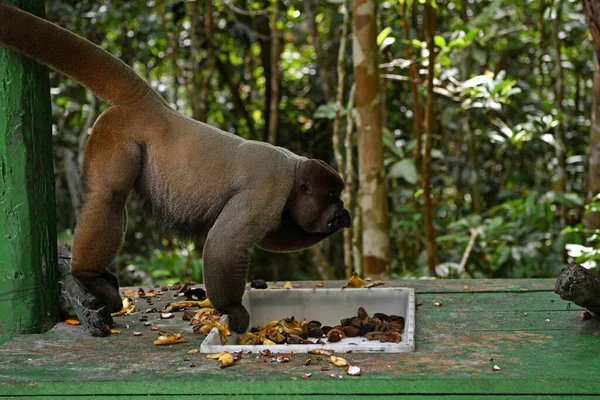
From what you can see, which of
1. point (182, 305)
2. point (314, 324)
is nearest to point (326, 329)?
point (314, 324)

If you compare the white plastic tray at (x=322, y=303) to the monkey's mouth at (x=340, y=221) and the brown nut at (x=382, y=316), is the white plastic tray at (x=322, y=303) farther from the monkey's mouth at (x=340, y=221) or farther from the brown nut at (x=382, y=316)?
the monkey's mouth at (x=340, y=221)

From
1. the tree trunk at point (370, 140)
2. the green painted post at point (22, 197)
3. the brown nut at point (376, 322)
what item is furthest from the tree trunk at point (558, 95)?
the green painted post at point (22, 197)

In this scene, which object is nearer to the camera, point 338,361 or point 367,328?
point 338,361

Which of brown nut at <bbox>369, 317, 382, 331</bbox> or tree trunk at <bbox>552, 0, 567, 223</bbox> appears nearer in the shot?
brown nut at <bbox>369, 317, 382, 331</bbox>

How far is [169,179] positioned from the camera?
284cm

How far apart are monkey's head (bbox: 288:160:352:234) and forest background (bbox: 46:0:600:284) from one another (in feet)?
4.27

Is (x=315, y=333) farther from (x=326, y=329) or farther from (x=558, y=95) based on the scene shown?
(x=558, y=95)

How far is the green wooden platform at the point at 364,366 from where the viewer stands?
1.92 meters

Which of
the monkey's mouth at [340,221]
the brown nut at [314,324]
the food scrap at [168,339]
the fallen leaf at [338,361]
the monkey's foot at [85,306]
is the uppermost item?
the monkey's mouth at [340,221]

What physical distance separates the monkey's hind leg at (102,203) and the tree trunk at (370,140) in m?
1.78

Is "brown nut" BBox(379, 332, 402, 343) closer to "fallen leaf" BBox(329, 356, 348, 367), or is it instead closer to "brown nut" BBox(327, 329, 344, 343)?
"brown nut" BBox(327, 329, 344, 343)

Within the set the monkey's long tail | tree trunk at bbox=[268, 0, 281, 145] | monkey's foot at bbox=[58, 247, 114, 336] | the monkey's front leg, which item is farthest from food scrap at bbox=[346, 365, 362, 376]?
tree trunk at bbox=[268, 0, 281, 145]

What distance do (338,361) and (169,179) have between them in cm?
110

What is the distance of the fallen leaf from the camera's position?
2.09 meters
